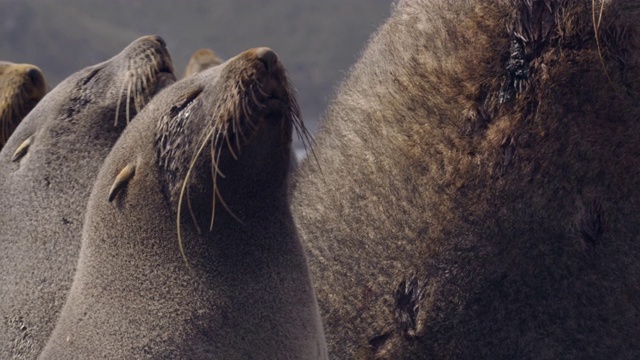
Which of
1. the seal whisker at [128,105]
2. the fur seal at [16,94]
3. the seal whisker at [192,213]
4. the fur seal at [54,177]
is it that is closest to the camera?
the seal whisker at [192,213]

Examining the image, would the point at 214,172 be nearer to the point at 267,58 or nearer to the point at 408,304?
the point at 267,58

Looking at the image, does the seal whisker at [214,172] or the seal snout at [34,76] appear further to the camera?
the seal snout at [34,76]

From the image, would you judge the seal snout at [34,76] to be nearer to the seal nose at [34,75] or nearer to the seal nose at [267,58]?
the seal nose at [34,75]

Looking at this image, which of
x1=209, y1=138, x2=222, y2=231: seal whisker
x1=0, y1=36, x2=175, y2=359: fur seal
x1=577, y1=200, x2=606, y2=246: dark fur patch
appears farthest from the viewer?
x1=0, y1=36, x2=175, y2=359: fur seal

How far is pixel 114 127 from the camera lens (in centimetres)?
475

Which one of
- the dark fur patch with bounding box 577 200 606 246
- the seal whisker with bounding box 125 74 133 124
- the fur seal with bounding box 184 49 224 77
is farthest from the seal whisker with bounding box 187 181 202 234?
the fur seal with bounding box 184 49 224 77

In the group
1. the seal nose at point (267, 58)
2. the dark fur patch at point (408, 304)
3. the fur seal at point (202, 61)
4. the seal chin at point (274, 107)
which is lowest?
the dark fur patch at point (408, 304)

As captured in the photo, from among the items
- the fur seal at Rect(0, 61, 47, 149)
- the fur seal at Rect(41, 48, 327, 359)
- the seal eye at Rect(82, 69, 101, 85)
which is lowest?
the fur seal at Rect(41, 48, 327, 359)

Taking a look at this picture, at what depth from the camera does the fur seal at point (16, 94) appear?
A: 5828 mm


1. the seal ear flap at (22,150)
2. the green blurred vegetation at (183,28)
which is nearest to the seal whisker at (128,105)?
the seal ear flap at (22,150)

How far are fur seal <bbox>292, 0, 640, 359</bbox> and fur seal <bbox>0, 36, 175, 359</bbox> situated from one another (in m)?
1.14

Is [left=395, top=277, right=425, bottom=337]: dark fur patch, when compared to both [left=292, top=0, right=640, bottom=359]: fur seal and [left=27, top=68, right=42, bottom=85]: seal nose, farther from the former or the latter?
[left=27, top=68, right=42, bottom=85]: seal nose

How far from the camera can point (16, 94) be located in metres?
5.83

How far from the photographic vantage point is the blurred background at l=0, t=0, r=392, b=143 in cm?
3441
